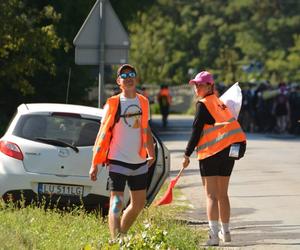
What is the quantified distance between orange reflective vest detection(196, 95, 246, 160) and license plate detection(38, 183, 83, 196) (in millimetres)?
1805

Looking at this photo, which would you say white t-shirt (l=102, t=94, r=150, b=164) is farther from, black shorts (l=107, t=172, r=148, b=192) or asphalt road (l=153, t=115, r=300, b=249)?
asphalt road (l=153, t=115, r=300, b=249)

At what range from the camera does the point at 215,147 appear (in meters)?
10.5

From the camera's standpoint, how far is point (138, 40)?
74500 mm

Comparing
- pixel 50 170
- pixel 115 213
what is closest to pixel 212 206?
pixel 115 213

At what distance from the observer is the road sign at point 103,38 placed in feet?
49.4

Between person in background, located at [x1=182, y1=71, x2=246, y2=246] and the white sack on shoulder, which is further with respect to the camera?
the white sack on shoulder

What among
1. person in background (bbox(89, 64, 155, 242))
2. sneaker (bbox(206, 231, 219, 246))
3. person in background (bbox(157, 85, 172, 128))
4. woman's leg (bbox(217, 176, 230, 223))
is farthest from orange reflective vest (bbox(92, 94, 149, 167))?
person in background (bbox(157, 85, 172, 128))

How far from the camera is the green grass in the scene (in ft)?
28.1

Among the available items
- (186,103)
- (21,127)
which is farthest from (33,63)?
(186,103)

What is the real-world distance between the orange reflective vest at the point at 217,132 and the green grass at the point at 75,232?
872mm

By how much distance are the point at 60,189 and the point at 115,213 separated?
2.35 meters

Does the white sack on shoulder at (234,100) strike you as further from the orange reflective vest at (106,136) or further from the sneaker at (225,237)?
the orange reflective vest at (106,136)

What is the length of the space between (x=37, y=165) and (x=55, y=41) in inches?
461

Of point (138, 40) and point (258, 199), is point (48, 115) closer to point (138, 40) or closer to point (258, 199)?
point (258, 199)
